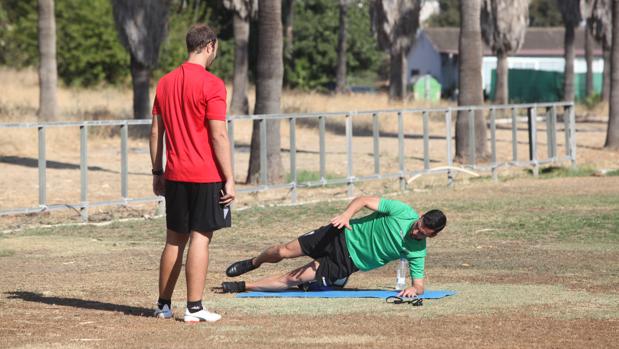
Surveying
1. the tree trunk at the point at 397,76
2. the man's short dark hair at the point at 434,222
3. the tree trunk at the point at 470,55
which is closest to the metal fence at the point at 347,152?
the tree trunk at the point at 470,55

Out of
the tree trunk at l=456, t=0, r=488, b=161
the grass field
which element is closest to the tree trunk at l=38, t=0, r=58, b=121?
the tree trunk at l=456, t=0, r=488, b=161

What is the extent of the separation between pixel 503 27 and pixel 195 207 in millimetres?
40492

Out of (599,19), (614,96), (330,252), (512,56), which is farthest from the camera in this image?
(512,56)

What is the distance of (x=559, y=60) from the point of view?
79.6m

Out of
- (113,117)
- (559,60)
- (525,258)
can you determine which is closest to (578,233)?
(525,258)

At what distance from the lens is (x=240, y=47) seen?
3684 centimetres

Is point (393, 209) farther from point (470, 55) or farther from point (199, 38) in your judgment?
point (470, 55)

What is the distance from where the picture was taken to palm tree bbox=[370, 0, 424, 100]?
52.4 metres

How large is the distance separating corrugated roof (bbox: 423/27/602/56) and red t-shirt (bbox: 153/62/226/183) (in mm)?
69456

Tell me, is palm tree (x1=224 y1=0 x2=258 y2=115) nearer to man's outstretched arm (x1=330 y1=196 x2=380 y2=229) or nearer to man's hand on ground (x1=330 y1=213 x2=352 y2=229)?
man's outstretched arm (x1=330 y1=196 x2=380 y2=229)

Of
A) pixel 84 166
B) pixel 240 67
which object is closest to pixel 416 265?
pixel 84 166

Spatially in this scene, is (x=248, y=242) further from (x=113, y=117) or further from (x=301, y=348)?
(x=113, y=117)

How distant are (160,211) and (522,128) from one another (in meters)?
21.1

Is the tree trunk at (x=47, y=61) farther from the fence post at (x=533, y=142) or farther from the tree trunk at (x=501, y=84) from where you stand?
the tree trunk at (x=501, y=84)
